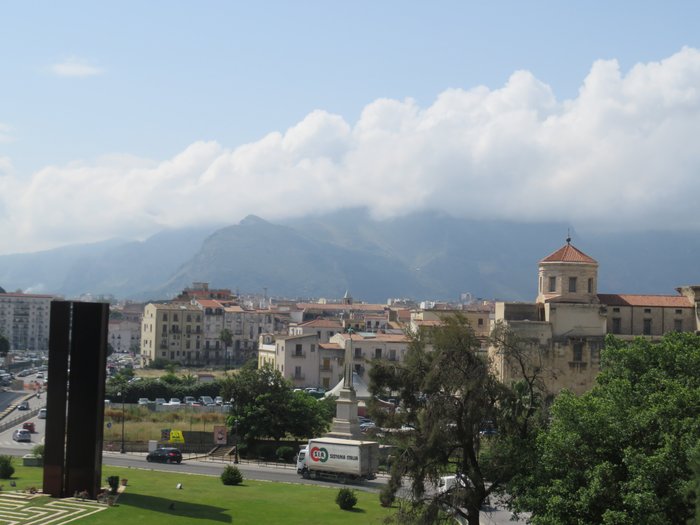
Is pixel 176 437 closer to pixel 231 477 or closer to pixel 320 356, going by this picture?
pixel 231 477

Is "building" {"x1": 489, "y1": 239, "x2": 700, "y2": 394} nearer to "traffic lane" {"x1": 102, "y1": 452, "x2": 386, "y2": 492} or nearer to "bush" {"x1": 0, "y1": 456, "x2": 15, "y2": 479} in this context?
"traffic lane" {"x1": 102, "y1": 452, "x2": 386, "y2": 492}

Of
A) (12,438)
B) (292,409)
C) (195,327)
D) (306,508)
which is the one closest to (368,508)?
(306,508)

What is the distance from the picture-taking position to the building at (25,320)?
17812cm

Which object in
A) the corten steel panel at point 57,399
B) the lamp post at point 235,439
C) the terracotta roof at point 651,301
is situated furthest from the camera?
the terracotta roof at point 651,301

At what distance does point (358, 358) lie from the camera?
302 feet

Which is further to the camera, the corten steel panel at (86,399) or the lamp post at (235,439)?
the lamp post at (235,439)

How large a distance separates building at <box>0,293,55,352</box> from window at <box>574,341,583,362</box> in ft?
424

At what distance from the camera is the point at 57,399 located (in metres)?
33.7

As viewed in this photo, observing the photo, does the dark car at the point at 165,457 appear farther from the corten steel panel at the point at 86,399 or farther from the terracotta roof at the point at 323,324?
the terracotta roof at the point at 323,324

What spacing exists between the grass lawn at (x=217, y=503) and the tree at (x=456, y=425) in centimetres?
613

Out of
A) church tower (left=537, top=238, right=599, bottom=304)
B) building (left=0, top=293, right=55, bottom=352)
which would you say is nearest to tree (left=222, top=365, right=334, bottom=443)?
church tower (left=537, top=238, right=599, bottom=304)

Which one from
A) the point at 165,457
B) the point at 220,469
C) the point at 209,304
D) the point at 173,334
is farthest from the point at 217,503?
the point at 209,304

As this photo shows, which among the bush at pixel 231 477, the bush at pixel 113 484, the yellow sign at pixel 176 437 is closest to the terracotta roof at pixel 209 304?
the yellow sign at pixel 176 437

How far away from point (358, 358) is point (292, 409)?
36943 mm
